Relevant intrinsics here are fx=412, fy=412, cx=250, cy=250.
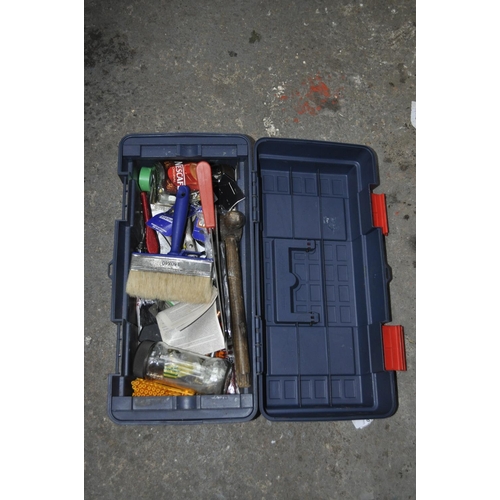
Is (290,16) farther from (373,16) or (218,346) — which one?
(218,346)

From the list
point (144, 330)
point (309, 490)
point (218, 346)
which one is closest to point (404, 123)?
point (218, 346)

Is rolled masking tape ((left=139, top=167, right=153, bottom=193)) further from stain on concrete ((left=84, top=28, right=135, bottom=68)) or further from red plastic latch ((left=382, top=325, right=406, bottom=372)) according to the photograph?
red plastic latch ((left=382, top=325, right=406, bottom=372))

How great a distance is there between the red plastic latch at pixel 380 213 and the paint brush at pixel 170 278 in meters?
0.47

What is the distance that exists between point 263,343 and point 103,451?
530mm

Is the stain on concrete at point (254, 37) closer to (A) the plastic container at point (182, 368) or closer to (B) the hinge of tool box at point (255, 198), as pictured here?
(B) the hinge of tool box at point (255, 198)

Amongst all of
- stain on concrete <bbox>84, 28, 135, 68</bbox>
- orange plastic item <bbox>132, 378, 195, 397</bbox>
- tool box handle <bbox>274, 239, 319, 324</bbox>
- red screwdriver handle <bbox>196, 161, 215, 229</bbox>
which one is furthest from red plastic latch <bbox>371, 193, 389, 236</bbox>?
stain on concrete <bbox>84, 28, 135, 68</bbox>

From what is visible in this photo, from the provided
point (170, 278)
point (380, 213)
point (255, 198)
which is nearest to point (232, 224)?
point (255, 198)

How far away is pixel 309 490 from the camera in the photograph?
1142 mm

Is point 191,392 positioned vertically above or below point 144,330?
below

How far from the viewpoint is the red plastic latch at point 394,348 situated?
1027 millimetres

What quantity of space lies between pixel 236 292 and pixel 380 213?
443mm

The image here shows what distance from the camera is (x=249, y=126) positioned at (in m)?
1.30

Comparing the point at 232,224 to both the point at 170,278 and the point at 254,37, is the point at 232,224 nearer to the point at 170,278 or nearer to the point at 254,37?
the point at 170,278

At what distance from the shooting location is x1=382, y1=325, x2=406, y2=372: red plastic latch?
3.37ft
